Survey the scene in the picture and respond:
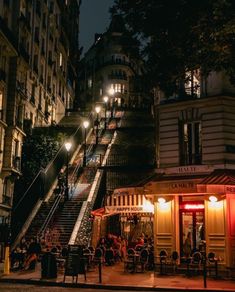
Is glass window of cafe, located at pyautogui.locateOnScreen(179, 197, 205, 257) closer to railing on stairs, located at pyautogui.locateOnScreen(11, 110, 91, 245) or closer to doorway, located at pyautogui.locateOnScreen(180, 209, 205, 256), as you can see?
doorway, located at pyautogui.locateOnScreen(180, 209, 205, 256)

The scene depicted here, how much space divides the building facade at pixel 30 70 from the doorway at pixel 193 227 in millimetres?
17437

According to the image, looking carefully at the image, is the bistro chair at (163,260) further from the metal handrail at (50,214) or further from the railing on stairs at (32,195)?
the railing on stairs at (32,195)

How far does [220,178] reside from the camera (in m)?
19.8

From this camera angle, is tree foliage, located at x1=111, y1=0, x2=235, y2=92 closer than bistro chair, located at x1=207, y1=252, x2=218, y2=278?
Yes

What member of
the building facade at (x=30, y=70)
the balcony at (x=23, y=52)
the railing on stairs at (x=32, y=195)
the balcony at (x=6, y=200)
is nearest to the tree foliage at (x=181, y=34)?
the railing on stairs at (x=32, y=195)

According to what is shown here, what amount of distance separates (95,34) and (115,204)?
99.8 m

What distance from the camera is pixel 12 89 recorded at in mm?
40031

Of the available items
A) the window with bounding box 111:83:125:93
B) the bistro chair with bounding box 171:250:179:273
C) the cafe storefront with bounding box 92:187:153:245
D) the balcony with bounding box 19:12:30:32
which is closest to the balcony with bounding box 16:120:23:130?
the balcony with bounding box 19:12:30:32

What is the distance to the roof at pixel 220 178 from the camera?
63.8 ft

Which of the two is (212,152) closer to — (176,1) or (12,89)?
(176,1)

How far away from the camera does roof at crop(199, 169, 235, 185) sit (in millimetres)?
19438

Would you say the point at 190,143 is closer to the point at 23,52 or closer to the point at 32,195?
the point at 32,195

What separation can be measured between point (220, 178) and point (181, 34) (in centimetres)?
686

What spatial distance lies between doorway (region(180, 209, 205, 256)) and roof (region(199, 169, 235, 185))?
207 centimetres
